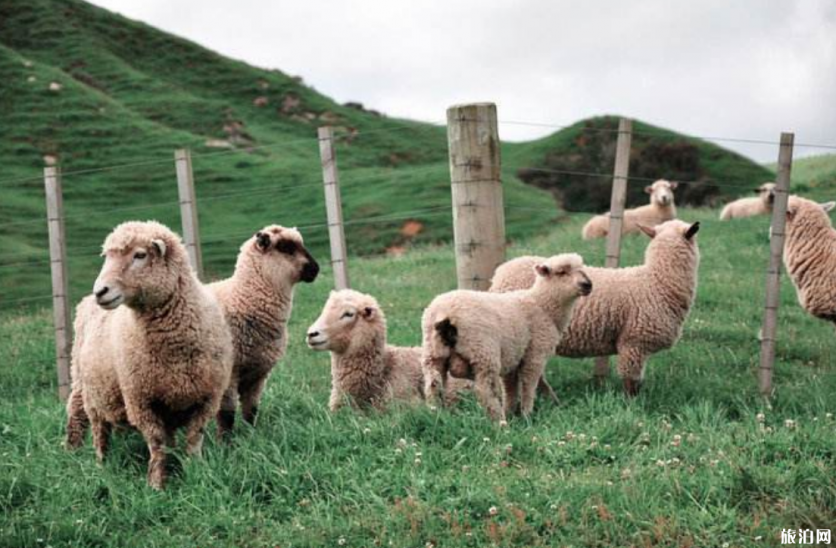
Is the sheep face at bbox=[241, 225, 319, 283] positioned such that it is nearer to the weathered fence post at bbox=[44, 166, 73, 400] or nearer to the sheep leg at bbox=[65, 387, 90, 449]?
the sheep leg at bbox=[65, 387, 90, 449]

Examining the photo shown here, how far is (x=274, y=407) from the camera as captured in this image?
8.98m

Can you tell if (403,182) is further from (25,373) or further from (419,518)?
(419,518)

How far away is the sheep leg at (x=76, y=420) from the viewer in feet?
27.5

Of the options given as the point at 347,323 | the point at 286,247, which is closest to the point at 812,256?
the point at 347,323

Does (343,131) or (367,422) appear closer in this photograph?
(367,422)

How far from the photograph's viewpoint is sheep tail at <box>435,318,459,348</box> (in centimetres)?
800

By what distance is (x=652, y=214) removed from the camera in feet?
73.4

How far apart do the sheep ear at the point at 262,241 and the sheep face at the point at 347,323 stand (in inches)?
28.4

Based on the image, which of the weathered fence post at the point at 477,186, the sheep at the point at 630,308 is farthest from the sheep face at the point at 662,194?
the weathered fence post at the point at 477,186

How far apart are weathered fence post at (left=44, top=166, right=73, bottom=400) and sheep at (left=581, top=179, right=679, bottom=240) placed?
42.2 ft

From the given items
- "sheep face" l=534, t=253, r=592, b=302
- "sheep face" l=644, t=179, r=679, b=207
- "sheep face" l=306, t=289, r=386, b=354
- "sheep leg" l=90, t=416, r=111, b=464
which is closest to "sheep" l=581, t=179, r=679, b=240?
"sheep face" l=644, t=179, r=679, b=207

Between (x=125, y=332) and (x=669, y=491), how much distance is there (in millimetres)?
4008

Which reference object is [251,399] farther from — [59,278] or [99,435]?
[59,278]

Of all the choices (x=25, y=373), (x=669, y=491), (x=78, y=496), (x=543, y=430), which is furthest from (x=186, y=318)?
(x=25, y=373)
